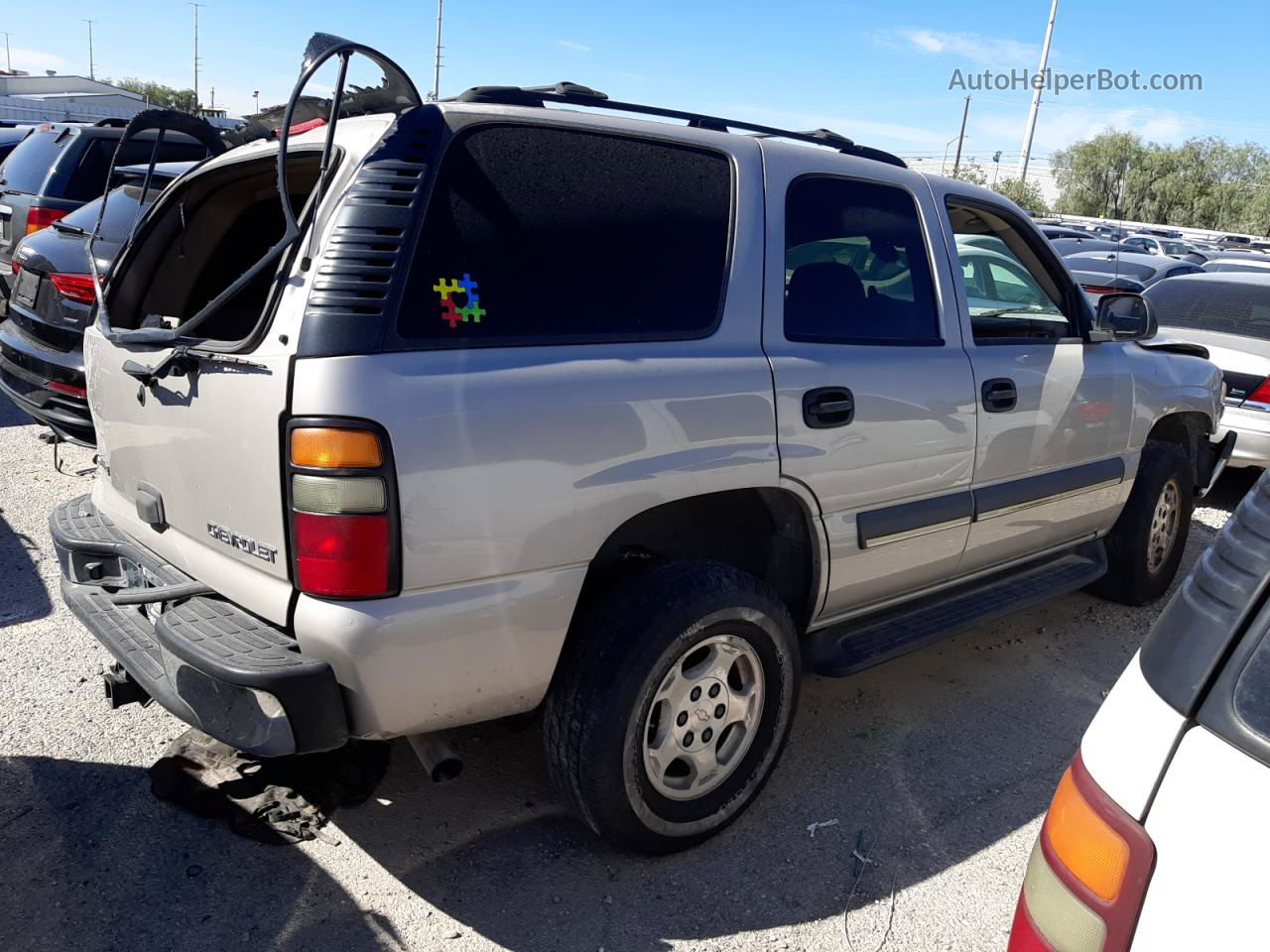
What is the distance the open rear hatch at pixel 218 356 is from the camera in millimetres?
2322

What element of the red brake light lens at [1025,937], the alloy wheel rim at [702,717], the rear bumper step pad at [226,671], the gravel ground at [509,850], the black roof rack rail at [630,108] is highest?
the black roof rack rail at [630,108]

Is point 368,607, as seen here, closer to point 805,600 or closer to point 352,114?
point 352,114

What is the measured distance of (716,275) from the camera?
2.85 m

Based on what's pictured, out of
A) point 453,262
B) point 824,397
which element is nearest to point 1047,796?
point 824,397

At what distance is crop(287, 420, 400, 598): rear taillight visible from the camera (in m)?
2.19

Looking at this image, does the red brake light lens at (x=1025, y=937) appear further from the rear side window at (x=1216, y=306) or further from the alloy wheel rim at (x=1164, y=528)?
the rear side window at (x=1216, y=306)

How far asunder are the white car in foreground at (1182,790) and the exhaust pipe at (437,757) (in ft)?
4.76

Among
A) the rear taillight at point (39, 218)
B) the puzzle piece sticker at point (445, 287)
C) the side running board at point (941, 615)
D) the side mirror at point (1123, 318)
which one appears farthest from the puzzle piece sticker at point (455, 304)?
the rear taillight at point (39, 218)

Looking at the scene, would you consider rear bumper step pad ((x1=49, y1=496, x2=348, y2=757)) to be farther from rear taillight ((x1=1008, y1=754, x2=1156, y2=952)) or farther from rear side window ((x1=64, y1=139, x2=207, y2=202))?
rear side window ((x1=64, y1=139, x2=207, y2=202))

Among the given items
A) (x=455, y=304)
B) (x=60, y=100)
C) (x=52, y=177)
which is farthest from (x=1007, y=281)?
(x=60, y=100)

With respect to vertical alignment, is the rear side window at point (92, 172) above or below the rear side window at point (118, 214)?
above

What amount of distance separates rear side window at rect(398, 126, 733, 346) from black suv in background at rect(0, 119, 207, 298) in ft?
20.5

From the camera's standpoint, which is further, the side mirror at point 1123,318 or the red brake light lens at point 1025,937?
the side mirror at point 1123,318

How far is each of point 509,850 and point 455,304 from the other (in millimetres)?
1592
